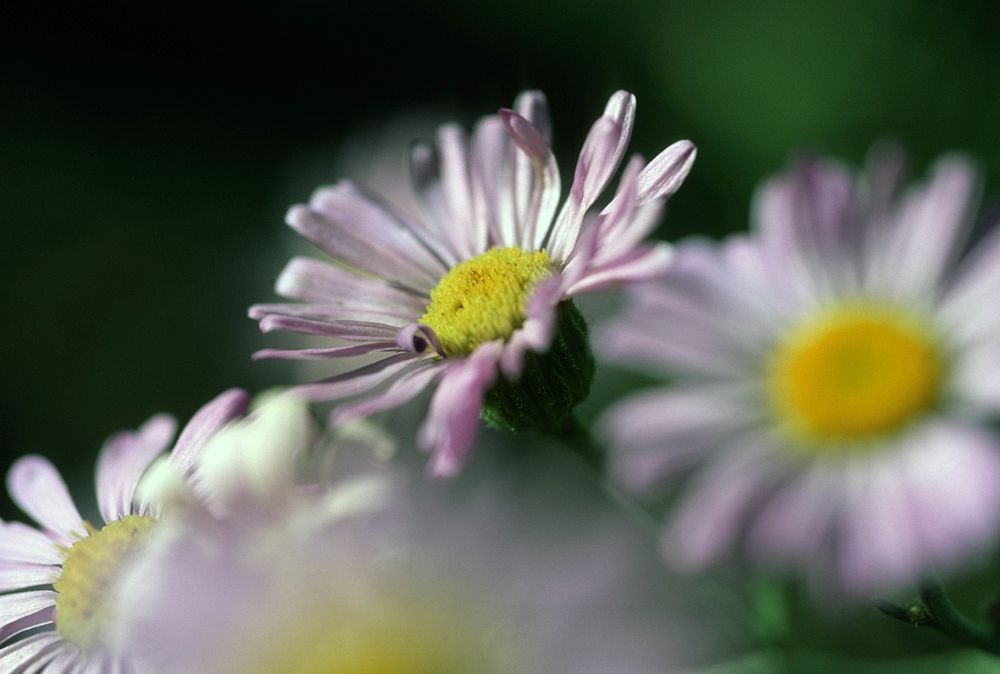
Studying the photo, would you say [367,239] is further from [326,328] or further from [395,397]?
[395,397]

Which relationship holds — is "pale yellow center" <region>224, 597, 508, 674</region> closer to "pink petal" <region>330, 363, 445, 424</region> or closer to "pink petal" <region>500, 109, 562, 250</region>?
"pink petal" <region>330, 363, 445, 424</region>

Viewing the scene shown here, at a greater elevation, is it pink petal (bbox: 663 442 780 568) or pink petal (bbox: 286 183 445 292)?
pink petal (bbox: 286 183 445 292)

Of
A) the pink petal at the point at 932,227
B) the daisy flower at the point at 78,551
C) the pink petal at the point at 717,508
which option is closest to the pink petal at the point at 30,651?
the daisy flower at the point at 78,551

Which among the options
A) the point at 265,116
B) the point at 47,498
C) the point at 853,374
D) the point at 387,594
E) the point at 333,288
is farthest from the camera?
the point at 265,116

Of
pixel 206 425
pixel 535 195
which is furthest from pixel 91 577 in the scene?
pixel 535 195

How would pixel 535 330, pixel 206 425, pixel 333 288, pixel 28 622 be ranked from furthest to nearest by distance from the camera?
pixel 333 288 → pixel 28 622 → pixel 206 425 → pixel 535 330

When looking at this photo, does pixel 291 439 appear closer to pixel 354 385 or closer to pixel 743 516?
pixel 354 385

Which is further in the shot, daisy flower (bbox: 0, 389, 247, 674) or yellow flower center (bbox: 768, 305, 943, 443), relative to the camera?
daisy flower (bbox: 0, 389, 247, 674)

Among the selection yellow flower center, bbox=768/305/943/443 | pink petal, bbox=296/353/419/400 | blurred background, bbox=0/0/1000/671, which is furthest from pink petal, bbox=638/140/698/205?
blurred background, bbox=0/0/1000/671
